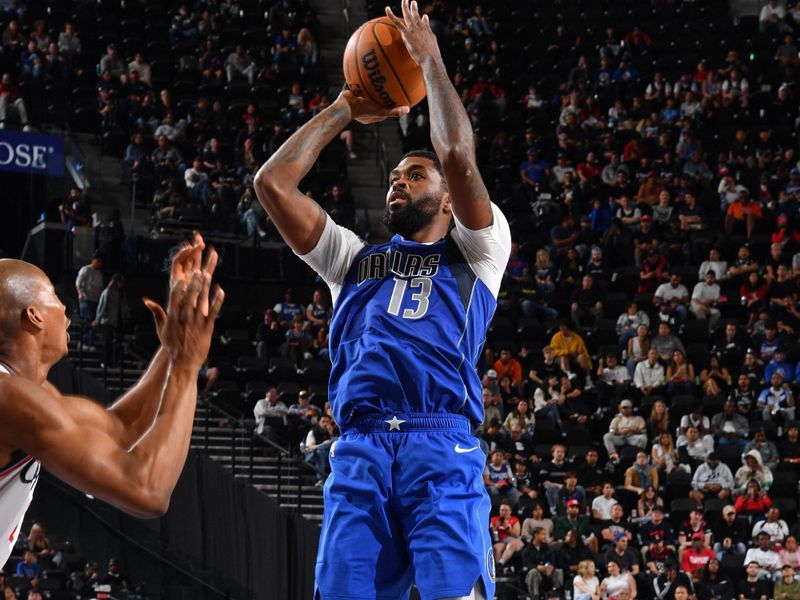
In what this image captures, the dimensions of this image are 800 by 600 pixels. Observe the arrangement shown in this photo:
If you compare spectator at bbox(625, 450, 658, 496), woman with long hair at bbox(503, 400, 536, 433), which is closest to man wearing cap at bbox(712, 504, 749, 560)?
spectator at bbox(625, 450, 658, 496)

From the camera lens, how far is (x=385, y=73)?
19.6ft

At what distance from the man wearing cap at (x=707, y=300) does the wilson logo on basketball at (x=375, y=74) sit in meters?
14.8

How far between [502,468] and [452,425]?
11037mm

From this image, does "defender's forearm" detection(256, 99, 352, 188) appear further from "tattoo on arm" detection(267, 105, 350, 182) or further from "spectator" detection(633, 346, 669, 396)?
"spectator" detection(633, 346, 669, 396)

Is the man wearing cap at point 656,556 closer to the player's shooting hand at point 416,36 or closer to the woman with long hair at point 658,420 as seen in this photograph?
the woman with long hair at point 658,420

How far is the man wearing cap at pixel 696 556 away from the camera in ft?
50.8

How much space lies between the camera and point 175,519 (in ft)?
53.4

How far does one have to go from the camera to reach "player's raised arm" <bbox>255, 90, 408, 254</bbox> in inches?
221

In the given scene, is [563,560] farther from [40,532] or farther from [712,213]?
[712,213]

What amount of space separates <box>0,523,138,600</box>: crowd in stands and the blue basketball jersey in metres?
9.37

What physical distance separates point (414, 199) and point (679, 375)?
532 inches

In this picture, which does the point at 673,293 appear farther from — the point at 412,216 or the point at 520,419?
the point at 412,216

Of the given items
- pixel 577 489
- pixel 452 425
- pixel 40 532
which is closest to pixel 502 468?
pixel 577 489

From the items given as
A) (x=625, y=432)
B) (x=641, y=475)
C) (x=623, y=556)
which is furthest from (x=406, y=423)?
(x=625, y=432)
